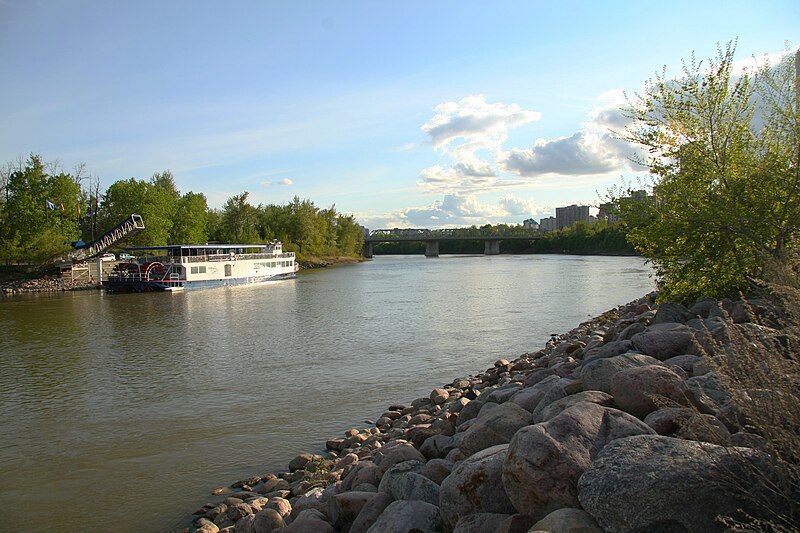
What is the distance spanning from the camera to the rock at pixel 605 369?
7238mm

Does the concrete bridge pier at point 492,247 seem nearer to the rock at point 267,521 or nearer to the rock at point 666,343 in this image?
the rock at point 666,343

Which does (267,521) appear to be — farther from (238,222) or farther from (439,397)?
(238,222)

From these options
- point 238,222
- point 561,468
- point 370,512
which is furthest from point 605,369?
point 238,222

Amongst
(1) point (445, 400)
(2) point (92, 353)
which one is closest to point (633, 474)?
(1) point (445, 400)

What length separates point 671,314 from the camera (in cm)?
1248

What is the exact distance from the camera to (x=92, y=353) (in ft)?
82.7

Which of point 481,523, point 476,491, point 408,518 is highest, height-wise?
point 476,491

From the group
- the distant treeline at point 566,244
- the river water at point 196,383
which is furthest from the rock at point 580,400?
the distant treeline at point 566,244

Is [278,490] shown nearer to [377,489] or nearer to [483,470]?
[377,489]

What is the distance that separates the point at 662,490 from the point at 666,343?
215 inches

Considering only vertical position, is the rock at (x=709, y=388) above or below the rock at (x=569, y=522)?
above

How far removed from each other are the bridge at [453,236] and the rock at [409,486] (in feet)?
486

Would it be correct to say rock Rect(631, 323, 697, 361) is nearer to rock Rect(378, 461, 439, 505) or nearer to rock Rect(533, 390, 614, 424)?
rock Rect(533, 390, 614, 424)

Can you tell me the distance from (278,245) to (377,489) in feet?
251
